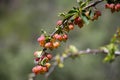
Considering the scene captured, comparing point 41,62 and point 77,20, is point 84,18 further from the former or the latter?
point 41,62

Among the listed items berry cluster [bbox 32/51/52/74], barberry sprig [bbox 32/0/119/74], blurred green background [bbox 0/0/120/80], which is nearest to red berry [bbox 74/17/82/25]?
barberry sprig [bbox 32/0/119/74]

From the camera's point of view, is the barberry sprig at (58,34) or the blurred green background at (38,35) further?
the blurred green background at (38,35)

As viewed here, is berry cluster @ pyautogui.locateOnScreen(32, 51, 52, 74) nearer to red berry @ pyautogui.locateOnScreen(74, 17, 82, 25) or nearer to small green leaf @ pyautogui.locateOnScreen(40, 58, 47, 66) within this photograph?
small green leaf @ pyautogui.locateOnScreen(40, 58, 47, 66)

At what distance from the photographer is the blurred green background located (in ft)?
21.9

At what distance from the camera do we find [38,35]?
7926 mm

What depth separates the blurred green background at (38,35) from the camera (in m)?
6.68

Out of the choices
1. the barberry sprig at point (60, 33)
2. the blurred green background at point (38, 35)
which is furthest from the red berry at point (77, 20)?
the blurred green background at point (38, 35)

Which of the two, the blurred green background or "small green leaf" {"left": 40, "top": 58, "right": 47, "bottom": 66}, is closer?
"small green leaf" {"left": 40, "top": 58, "right": 47, "bottom": 66}

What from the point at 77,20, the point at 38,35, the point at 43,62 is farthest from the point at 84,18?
the point at 38,35

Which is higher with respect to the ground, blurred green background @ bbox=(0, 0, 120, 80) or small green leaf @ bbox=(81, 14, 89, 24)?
blurred green background @ bbox=(0, 0, 120, 80)

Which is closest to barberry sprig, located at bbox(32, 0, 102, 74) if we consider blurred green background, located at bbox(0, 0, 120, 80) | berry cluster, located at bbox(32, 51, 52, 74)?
berry cluster, located at bbox(32, 51, 52, 74)

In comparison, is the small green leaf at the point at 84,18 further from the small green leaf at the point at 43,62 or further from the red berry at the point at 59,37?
the small green leaf at the point at 43,62

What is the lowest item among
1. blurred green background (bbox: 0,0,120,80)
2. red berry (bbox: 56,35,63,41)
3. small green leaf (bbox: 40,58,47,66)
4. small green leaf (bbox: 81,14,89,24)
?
small green leaf (bbox: 40,58,47,66)

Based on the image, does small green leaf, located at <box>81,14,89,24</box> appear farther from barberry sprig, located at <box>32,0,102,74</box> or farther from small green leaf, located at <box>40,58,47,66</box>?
small green leaf, located at <box>40,58,47,66</box>
